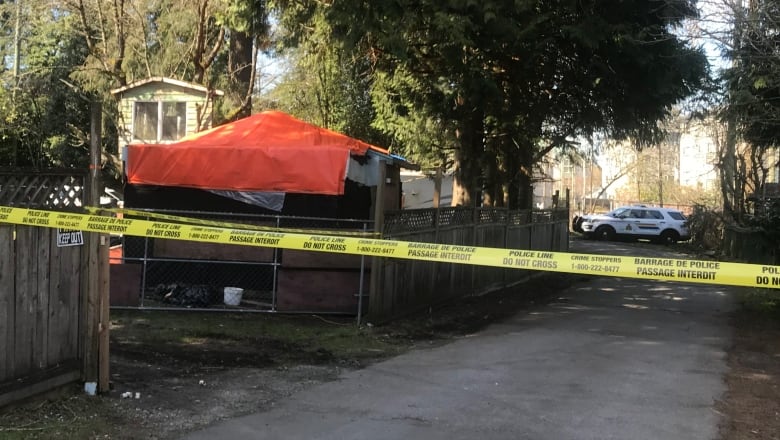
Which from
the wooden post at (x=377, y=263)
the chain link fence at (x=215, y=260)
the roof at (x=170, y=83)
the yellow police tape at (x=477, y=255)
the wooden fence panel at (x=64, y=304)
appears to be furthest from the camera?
the roof at (x=170, y=83)

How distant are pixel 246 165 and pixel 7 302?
23.1 feet

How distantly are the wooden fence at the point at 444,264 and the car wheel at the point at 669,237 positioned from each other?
55.4ft

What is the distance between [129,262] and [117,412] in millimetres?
6283

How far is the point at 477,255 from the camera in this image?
5.61m

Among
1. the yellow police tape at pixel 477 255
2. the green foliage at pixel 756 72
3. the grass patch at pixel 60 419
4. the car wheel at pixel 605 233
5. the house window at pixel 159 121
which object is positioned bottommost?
the grass patch at pixel 60 419

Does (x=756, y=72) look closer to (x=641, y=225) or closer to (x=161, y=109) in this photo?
(x=161, y=109)

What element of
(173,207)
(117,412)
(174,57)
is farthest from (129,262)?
(174,57)

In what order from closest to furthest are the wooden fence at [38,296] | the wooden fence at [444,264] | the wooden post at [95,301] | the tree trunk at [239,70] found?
the wooden fence at [38,296] < the wooden post at [95,301] < the wooden fence at [444,264] < the tree trunk at [239,70]

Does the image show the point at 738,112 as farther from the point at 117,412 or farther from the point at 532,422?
the point at 117,412

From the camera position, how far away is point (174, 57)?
926 inches

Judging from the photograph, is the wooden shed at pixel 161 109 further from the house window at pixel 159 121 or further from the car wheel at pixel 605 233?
the car wheel at pixel 605 233

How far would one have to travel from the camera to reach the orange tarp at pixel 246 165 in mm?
11750

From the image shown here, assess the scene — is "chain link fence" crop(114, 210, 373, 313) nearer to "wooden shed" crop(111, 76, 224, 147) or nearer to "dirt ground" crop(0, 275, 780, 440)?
"dirt ground" crop(0, 275, 780, 440)

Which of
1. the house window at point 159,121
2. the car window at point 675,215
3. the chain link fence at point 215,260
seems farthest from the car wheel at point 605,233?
the chain link fence at point 215,260
